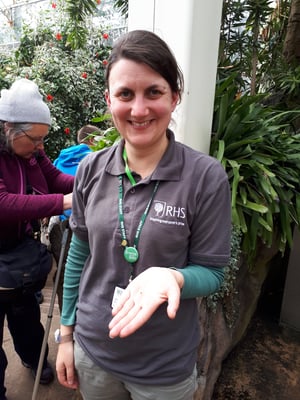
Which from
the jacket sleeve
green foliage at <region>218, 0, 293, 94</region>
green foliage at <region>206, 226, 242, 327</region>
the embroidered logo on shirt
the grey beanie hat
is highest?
green foliage at <region>218, 0, 293, 94</region>

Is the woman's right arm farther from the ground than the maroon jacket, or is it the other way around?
the maroon jacket

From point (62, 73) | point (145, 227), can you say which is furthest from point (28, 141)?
point (62, 73)

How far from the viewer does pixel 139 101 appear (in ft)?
3.11

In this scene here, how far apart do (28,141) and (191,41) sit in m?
1.12

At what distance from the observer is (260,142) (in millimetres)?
2375

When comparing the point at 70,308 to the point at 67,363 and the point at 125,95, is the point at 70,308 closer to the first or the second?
the point at 67,363

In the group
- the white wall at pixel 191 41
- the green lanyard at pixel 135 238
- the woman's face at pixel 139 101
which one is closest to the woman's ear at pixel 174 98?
Result: the woman's face at pixel 139 101

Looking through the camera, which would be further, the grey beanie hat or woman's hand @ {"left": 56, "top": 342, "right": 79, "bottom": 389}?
the grey beanie hat

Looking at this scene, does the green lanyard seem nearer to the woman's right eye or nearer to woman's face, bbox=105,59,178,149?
woman's face, bbox=105,59,178,149

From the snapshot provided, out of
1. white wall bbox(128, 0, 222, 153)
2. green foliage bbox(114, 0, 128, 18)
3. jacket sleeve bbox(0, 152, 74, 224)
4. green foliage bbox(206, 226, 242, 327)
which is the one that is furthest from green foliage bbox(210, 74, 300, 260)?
green foliage bbox(114, 0, 128, 18)

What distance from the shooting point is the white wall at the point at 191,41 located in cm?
190

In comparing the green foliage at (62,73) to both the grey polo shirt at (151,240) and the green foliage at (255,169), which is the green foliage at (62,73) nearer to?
the green foliage at (255,169)

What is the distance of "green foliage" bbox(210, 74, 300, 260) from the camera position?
212cm

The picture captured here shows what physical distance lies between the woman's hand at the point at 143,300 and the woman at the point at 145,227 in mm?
76
